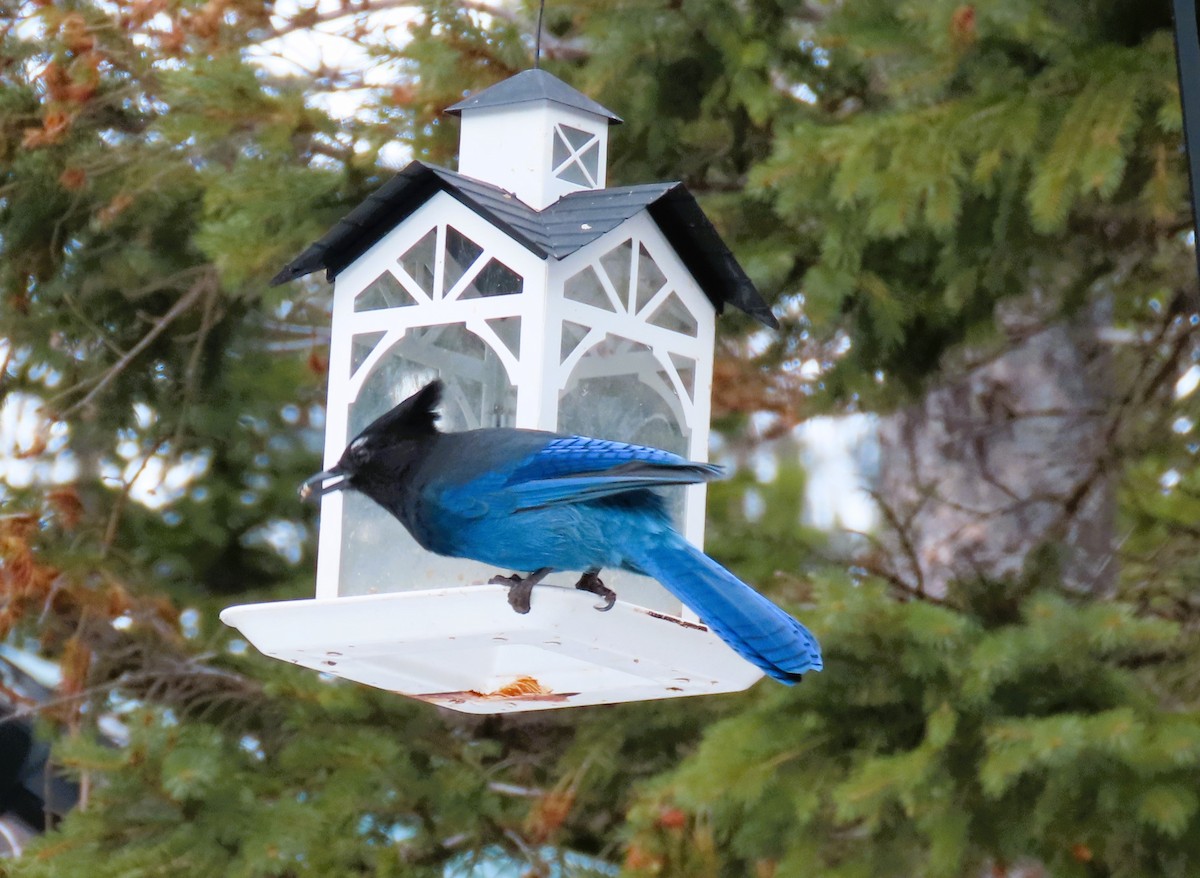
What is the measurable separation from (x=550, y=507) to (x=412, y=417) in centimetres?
36

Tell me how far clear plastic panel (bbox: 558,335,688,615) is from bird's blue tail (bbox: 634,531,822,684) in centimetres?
65

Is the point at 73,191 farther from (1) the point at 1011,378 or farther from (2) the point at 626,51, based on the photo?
(1) the point at 1011,378

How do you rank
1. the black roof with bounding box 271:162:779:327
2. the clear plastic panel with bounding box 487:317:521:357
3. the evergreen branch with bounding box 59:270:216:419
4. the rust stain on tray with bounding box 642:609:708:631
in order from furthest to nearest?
the evergreen branch with bounding box 59:270:216:419, the clear plastic panel with bounding box 487:317:521:357, the black roof with bounding box 271:162:779:327, the rust stain on tray with bounding box 642:609:708:631

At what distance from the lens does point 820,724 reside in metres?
4.34

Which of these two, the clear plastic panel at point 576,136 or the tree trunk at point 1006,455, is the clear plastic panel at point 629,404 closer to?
the clear plastic panel at point 576,136

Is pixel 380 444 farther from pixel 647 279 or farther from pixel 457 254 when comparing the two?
pixel 647 279

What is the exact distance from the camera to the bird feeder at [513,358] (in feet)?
9.04

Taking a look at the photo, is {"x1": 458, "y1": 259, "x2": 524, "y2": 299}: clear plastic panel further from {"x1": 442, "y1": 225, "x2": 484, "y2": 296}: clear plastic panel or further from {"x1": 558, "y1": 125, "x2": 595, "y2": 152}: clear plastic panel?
{"x1": 558, "y1": 125, "x2": 595, "y2": 152}: clear plastic panel

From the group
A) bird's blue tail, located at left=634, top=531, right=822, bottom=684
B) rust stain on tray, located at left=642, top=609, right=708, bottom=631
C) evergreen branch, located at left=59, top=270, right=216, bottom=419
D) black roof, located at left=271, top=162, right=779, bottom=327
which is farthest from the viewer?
evergreen branch, located at left=59, top=270, right=216, bottom=419

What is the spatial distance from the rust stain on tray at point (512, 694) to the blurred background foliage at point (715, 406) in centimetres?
108

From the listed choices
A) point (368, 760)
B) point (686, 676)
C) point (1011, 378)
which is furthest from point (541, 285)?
point (1011, 378)

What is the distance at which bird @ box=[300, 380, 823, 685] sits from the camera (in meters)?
2.51

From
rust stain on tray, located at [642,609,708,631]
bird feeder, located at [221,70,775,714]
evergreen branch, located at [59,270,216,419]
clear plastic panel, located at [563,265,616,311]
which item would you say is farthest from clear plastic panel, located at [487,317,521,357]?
evergreen branch, located at [59,270,216,419]

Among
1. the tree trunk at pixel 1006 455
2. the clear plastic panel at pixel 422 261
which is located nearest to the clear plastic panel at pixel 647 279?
the clear plastic panel at pixel 422 261
